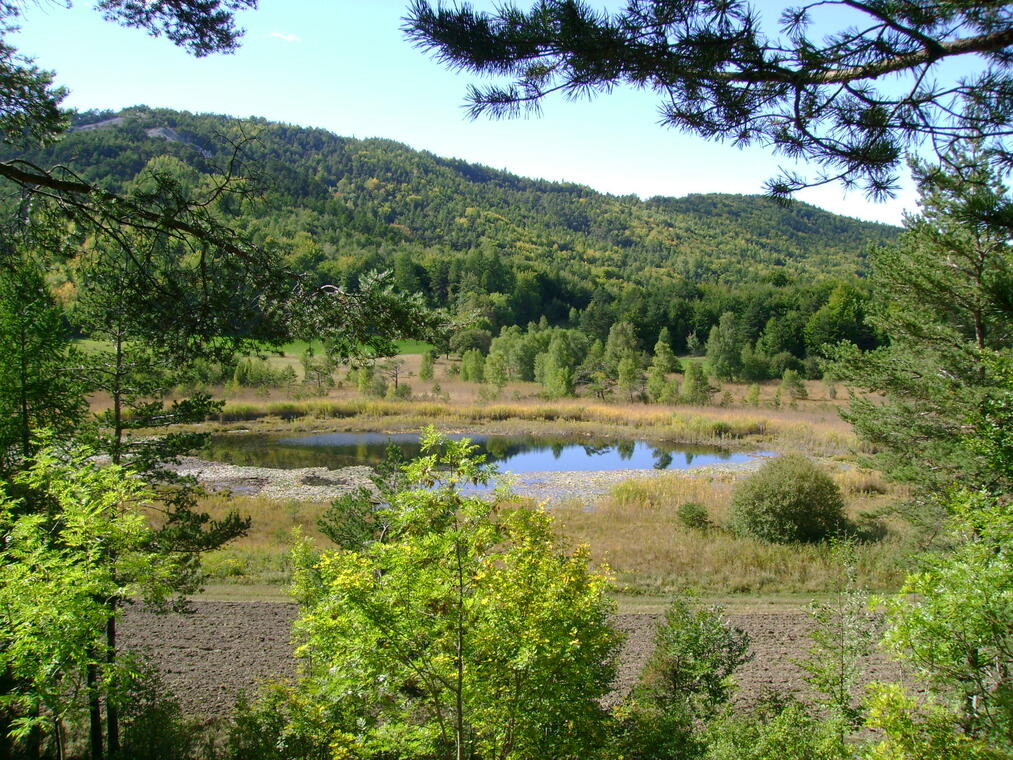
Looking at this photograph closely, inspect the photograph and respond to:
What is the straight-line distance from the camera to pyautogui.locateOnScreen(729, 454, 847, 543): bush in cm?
1658

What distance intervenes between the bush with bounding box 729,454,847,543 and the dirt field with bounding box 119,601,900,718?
4705 millimetres

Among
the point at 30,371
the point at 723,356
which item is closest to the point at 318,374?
the point at 723,356

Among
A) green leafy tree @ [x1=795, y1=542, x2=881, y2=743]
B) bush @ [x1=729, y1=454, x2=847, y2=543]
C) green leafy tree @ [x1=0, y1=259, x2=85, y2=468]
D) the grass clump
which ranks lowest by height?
the grass clump

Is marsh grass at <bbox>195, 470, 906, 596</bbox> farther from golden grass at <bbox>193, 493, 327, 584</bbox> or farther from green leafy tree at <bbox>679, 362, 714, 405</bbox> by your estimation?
green leafy tree at <bbox>679, 362, 714, 405</bbox>

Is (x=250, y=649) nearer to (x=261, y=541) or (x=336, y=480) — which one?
(x=261, y=541)

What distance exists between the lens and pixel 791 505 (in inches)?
652

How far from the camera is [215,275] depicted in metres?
5.34

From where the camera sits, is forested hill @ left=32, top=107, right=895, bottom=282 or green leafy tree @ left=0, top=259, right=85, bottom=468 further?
forested hill @ left=32, top=107, right=895, bottom=282

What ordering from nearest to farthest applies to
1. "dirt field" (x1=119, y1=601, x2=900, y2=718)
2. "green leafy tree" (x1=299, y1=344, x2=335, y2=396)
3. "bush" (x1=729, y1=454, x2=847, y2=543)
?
"dirt field" (x1=119, y1=601, x2=900, y2=718), "bush" (x1=729, y1=454, x2=847, y2=543), "green leafy tree" (x1=299, y1=344, x2=335, y2=396)

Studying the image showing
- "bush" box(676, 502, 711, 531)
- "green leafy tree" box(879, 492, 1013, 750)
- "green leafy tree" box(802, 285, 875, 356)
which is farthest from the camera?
"green leafy tree" box(802, 285, 875, 356)

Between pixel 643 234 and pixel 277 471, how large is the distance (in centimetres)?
15627

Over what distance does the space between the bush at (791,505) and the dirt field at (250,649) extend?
15.4ft

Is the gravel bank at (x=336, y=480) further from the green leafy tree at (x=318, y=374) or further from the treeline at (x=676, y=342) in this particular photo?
the green leafy tree at (x=318, y=374)

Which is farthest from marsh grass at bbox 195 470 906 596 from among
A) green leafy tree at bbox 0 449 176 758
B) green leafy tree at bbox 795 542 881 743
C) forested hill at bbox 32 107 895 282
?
forested hill at bbox 32 107 895 282
